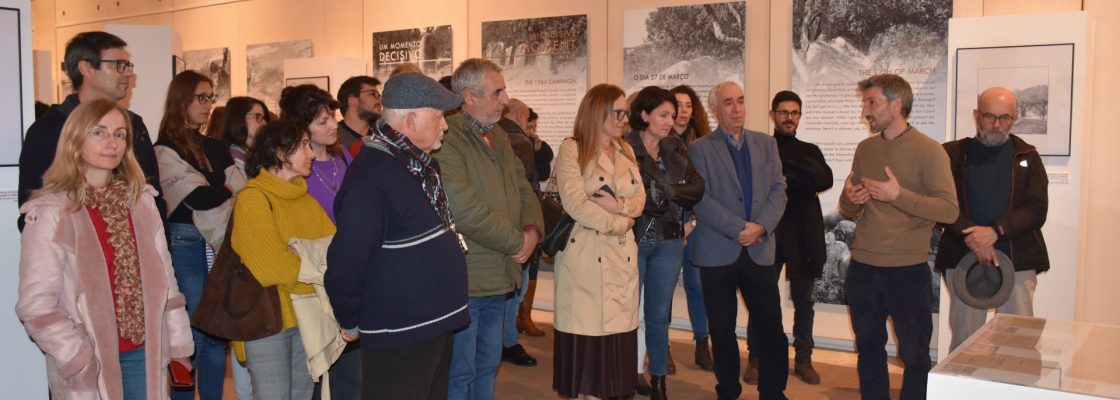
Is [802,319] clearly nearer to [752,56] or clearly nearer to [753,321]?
[753,321]

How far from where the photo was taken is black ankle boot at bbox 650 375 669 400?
468 cm

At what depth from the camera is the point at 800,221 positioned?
206 inches

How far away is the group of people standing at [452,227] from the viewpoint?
9.12ft

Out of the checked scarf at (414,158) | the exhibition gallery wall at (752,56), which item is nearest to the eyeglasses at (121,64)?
the checked scarf at (414,158)

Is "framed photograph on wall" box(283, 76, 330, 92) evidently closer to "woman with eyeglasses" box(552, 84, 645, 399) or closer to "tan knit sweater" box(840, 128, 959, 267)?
"woman with eyeglasses" box(552, 84, 645, 399)

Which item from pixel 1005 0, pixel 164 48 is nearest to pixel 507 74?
pixel 164 48

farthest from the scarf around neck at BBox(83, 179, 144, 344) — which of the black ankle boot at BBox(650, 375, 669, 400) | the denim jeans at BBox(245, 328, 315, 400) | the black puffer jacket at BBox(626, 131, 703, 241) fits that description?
the black ankle boot at BBox(650, 375, 669, 400)

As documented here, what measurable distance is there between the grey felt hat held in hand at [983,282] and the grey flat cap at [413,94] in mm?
2984

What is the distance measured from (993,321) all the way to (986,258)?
2.07m

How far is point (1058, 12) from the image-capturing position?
5305 millimetres

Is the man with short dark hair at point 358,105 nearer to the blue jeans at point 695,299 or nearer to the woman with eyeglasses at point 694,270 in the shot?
the woman with eyeglasses at point 694,270

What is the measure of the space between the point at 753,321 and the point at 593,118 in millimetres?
1329

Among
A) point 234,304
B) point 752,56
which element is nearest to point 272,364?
point 234,304

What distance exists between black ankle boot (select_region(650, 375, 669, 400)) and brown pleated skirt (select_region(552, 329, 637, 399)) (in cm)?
49
